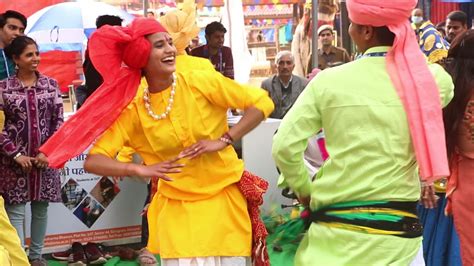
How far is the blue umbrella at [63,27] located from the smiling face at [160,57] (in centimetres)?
473

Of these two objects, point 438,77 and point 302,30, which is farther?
point 302,30

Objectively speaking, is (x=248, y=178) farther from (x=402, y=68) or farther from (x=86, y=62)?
(x=86, y=62)

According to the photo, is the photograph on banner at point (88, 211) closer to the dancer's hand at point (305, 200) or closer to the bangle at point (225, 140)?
the bangle at point (225, 140)

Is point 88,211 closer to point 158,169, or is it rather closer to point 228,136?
point 228,136

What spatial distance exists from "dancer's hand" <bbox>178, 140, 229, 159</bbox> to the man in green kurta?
70 cm

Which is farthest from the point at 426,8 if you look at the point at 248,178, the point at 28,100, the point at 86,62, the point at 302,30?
the point at 248,178

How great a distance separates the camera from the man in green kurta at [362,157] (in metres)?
3.20

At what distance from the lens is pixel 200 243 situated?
13.5ft

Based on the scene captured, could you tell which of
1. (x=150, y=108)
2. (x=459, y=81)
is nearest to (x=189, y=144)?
(x=150, y=108)

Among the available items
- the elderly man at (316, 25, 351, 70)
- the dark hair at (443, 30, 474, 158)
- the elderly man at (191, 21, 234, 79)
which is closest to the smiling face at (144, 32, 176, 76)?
the dark hair at (443, 30, 474, 158)

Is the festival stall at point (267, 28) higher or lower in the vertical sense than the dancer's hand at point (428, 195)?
lower

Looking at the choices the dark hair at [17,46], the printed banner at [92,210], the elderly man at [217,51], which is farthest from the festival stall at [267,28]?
the dark hair at [17,46]

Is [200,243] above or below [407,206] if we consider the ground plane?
below

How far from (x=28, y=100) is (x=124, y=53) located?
225cm
